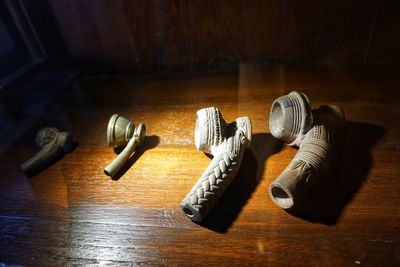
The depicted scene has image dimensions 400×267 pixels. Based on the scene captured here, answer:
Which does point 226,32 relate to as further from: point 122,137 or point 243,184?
point 243,184

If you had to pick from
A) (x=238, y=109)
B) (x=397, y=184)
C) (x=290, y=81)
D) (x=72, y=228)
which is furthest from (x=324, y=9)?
(x=72, y=228)

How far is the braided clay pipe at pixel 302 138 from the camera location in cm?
102

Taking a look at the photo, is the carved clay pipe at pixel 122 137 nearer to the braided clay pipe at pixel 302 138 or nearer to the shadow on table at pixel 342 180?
the braided clay pipe at pixel 302 138

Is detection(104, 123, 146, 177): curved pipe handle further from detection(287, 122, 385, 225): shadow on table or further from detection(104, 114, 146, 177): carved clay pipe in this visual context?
detection(287, 122, 385, 225): shadow on table

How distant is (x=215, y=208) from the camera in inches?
43.7

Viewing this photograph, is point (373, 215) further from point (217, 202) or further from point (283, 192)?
point (217, 202)

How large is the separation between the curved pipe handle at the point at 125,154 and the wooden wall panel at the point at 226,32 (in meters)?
0.91

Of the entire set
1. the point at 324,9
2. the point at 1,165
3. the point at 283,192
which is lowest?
the point at 1,165

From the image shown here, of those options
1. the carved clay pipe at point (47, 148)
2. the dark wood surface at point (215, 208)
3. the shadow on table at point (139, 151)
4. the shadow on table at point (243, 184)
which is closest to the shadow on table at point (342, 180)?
the dark wood surface at point (215, 208)

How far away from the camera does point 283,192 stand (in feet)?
3.53

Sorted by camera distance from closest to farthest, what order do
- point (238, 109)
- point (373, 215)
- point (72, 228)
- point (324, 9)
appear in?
point (373, 215), point (72, 228), point (238, 109), point (324, 9)

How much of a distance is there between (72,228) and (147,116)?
30.4 inches

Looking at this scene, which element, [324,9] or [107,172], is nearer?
[107,172]

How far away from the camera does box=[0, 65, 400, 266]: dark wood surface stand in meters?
0.98
